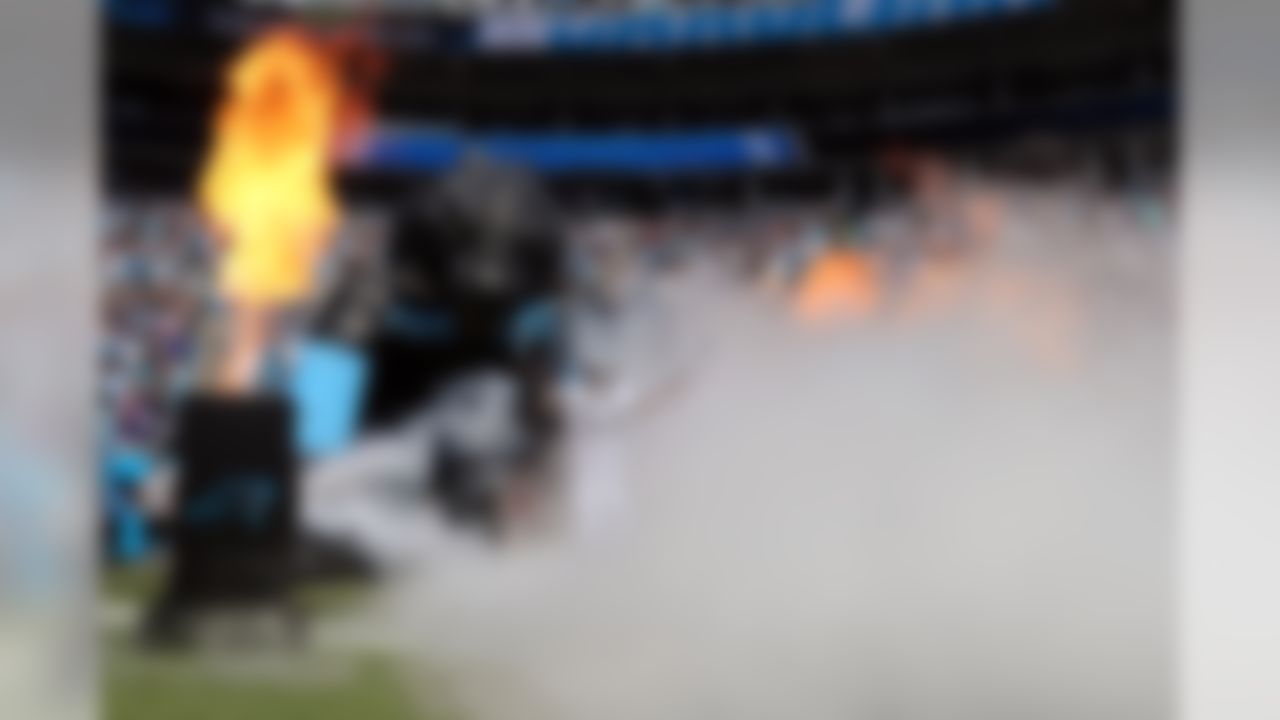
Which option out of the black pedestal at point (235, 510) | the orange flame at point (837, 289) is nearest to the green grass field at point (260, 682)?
the black pedestal at point (235, 510)

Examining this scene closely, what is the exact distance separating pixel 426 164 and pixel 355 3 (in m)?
0.23

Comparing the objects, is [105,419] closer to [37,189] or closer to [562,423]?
[37,189]

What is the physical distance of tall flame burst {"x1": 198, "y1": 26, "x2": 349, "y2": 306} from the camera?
2070mm

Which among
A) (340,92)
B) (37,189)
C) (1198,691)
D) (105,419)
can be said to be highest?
(340,92)

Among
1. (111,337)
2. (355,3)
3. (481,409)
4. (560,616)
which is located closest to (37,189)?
(111,337)

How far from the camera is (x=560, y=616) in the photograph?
6.89ft

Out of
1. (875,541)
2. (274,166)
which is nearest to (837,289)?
(875,541)

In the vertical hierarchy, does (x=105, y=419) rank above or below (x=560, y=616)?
above

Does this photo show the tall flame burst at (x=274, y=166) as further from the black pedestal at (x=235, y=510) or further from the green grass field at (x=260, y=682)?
the green grass field at (x=260, y=682)

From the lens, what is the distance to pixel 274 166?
2.08 metres

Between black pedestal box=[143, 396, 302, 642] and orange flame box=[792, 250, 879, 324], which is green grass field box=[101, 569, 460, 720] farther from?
orange flame box=[792, 250, 879, 324]

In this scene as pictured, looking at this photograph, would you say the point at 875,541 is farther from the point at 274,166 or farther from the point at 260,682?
the point at 274,166

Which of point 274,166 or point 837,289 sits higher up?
point 274,166

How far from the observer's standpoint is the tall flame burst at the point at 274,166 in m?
2.07
